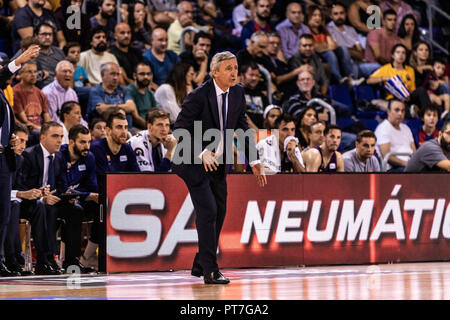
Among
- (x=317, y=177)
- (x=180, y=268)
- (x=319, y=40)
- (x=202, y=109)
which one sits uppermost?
(x=319, y=40)

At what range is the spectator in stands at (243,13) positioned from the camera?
1648cm

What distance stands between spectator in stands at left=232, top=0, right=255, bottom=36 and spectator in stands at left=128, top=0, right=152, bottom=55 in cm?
208

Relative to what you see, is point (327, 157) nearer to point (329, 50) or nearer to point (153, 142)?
point (153, 142)

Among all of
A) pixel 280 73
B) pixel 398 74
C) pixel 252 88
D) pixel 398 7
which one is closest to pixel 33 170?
pixel 252 88

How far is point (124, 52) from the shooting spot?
13.8 metres

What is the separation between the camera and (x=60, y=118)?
38.2 ft

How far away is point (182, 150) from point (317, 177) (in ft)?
9.02

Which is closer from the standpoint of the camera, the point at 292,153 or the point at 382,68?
the point at 292,153

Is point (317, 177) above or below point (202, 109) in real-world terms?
below

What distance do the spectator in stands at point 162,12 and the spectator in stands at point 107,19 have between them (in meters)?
0.99

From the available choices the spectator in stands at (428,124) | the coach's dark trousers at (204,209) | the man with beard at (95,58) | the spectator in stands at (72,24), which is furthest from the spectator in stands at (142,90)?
the coach's dark trousers at (204,209)

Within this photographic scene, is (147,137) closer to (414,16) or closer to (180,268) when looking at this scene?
(180,268)

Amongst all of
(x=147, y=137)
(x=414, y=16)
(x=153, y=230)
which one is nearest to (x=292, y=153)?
(x=147, y=137)
